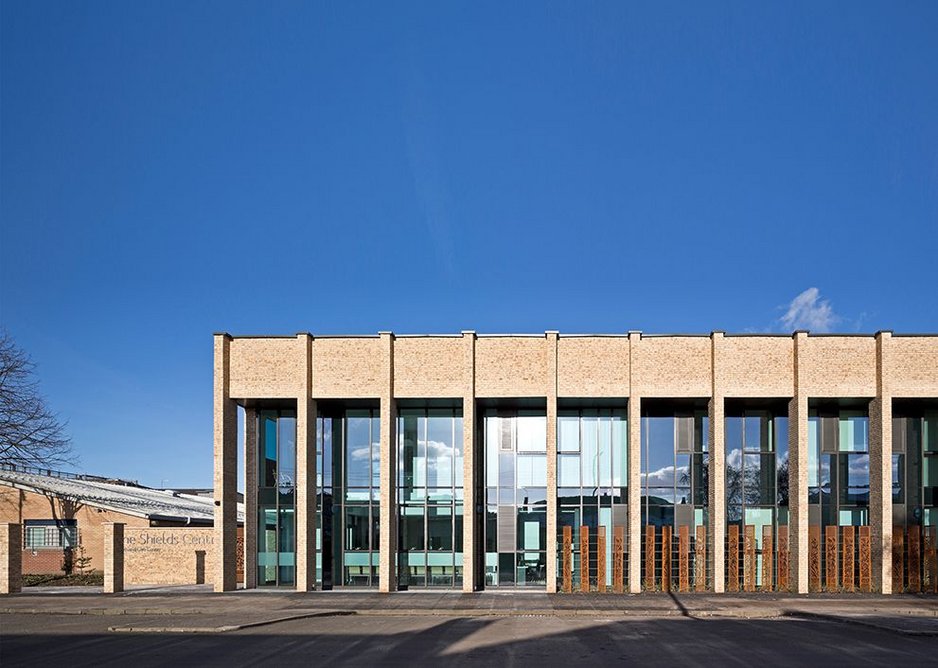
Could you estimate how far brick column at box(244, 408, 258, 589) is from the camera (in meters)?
37.7

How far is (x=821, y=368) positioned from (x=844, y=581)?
8.52 m

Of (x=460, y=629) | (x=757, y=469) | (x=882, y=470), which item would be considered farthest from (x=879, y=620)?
(x=460, y=629)

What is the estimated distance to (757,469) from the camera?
37875mm

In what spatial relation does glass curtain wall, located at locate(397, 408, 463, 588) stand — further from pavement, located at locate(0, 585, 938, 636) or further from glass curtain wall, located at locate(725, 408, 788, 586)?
glass curtain wall, located at locate(725, 408, 788, 586)

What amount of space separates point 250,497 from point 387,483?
641 centimetres

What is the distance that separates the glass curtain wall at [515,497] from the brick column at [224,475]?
1004cm

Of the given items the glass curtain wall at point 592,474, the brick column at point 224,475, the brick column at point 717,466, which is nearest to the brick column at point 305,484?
the brick column at point 224,475

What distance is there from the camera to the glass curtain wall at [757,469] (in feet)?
123

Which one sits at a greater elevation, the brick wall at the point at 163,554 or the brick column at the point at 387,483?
the brick column at the point at 387,483

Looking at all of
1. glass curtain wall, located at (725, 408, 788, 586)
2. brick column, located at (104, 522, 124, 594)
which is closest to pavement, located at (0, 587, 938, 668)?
brick column, located at (104, 522, 124, 594)

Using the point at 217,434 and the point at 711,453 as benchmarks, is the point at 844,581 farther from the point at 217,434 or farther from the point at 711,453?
the point at 217,434

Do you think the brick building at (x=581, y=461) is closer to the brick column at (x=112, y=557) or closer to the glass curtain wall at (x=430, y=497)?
the glass curtain wall at (x=430, y=497)

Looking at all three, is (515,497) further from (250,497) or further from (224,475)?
(224,475)

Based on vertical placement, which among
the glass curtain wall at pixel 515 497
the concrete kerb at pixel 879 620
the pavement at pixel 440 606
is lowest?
the pavement at pixel 440 606
